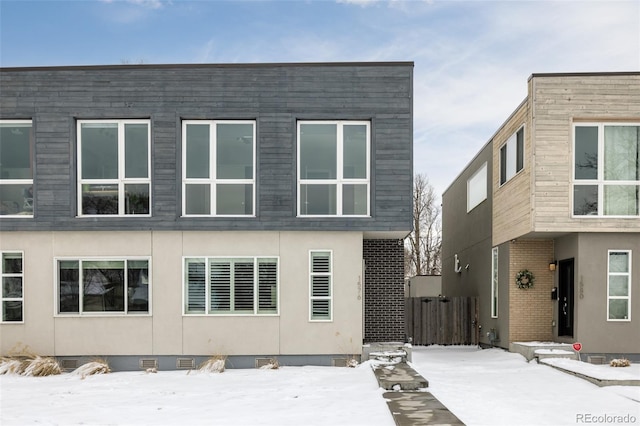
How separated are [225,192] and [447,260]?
43.0 feet

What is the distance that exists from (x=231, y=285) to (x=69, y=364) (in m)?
3.93


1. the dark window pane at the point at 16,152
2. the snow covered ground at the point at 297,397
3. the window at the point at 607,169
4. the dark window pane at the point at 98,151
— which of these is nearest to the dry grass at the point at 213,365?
the snow covered ground at the point at 297,397

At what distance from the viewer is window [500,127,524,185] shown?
13039 mm

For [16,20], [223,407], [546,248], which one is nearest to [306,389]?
[223,407]

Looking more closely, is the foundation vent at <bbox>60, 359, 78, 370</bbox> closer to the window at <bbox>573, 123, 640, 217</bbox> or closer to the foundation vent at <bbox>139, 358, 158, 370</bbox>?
the foundation vent at <bbox>139, 358, 158, 370</bbox>

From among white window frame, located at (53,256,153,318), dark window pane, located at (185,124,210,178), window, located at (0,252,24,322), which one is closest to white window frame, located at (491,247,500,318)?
dark window pane, located at (185,124,210,178)

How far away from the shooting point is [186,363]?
453 inches

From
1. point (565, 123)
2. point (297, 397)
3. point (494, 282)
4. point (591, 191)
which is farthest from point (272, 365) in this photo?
point (565, 123)

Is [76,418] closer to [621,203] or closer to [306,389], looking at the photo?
[306,389]

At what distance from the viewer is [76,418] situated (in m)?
7.25

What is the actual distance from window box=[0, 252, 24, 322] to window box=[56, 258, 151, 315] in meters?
0.85

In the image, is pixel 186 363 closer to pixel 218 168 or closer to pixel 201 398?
pixel 201 398

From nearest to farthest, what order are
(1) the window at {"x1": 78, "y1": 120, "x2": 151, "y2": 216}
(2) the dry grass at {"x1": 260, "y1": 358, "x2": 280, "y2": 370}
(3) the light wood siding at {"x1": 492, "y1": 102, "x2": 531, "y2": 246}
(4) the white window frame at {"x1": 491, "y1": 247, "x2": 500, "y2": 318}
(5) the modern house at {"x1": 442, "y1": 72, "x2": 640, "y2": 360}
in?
(2) the dry grass at {"x1": 260, "y1": 358, "x2": 280, "y2": 370}, (5) the modern house at {"x1": 442, "y1": 72, "x2": 640, "y2": 360}, (1) the window at {"x1": 78, "y1": 120, "x2": 151, "y2": 216}, (3) the light wood siding at {"x1": 492, "y1": 102, "x2": 531, "y2": 246}, (4) the white window frame at {"x1": 491, "y1": 247, "x2": 500, "y2": 318}

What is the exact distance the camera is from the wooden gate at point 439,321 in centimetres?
1686
